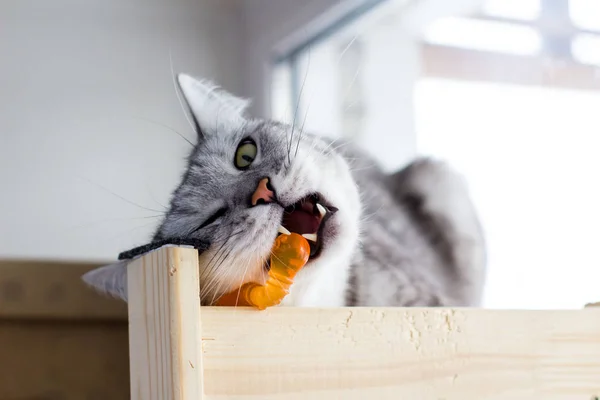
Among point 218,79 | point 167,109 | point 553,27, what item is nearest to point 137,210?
point 167,109

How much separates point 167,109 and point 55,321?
0.55 metres

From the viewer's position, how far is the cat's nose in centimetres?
72

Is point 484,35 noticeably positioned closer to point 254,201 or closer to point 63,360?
point 254,201

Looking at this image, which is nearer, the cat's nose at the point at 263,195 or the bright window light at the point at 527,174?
the cat's nose at the point at 263,195

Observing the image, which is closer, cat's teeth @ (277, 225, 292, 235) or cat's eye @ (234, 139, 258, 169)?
cat's teeth @ (277, 225, 292, 235)

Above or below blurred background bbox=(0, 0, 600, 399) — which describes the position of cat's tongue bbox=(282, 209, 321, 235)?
below

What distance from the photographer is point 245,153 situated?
0.84 metres

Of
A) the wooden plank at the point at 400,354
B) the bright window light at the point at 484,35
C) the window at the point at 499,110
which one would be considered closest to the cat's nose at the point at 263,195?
the wooden plank at the point at 400,354

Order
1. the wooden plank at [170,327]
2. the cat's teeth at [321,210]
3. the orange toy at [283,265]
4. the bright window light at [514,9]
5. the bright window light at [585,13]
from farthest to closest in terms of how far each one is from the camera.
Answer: the bright window light at [514,9] < the bright window light at [585,13] < the cat's teeth at [321,210] < the orange toy at [283,265] < the wooden plank at [170,327]

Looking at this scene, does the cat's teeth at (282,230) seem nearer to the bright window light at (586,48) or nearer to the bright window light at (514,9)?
the bright window light at (586,48)

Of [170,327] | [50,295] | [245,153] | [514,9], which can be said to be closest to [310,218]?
[245,153]

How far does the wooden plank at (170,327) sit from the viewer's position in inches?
21.2

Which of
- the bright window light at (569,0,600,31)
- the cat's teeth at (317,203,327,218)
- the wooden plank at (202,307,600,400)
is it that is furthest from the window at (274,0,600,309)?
the wooden plank at (202,307,600,400)

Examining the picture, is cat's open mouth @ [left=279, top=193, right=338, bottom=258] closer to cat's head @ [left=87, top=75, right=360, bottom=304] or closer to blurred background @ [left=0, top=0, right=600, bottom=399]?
cat's head @ [left=87, top=75, right=360, bottom=304]
